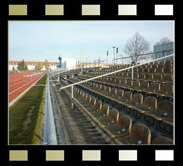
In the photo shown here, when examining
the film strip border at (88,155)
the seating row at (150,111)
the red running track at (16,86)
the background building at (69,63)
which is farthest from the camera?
the background building at (69,63)

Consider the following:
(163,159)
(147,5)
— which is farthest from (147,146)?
(147,5)

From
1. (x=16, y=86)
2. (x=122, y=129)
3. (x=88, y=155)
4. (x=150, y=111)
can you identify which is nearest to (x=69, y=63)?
(x=16, y=86)

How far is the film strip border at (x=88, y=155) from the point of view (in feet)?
6.92

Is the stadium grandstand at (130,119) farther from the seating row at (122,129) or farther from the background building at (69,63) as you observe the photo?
the background building at (69,63)

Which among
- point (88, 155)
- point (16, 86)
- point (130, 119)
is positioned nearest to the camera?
point (88, 155)

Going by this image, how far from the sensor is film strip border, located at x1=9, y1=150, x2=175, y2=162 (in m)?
2.11

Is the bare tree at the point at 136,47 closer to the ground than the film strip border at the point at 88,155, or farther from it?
farther from it

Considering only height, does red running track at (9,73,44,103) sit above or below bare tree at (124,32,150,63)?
below

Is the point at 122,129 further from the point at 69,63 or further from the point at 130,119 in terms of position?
the point at 69,63

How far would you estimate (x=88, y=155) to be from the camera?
215 cm


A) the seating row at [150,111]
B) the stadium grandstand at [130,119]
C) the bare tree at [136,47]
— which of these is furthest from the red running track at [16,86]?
the bare tree at [136,47]

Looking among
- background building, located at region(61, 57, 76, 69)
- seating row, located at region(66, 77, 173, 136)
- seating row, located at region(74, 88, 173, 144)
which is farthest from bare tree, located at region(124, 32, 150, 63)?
background building, located at region(61, 57, 76, 69)

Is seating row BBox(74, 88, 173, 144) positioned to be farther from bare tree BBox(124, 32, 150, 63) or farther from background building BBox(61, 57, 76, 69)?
background building BBox(61, 57, 76, 69)
